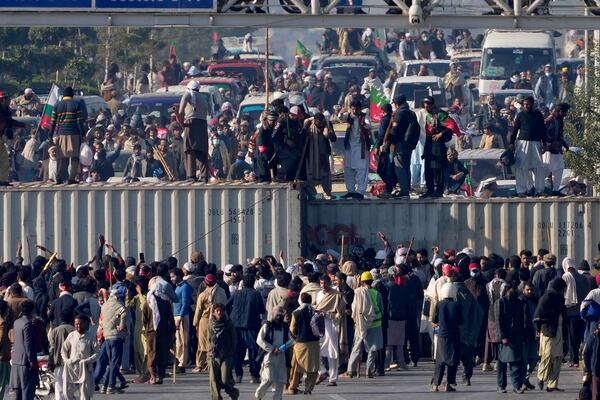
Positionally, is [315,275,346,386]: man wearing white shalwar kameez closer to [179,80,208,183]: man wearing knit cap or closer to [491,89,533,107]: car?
[179,80,208,183]: man wearing knit cap

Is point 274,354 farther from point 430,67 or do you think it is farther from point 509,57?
point 430,67

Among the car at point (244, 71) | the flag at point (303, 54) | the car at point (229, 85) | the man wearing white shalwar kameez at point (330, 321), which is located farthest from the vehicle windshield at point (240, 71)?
the man wearing white shalwar kameez at point (330, 321)

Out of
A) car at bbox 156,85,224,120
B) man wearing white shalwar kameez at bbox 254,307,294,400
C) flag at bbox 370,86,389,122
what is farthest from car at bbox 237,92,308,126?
man wearing white shalwar kameez at bbox 254,307,294,400

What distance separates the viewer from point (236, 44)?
271ft

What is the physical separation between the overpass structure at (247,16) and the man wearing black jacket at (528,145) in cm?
349

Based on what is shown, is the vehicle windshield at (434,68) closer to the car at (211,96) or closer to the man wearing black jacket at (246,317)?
the car at (211,96)

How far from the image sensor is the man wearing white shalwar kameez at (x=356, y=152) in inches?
1232

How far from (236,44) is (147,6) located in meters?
56.1

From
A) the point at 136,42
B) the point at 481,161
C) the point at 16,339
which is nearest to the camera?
the point at 16,339

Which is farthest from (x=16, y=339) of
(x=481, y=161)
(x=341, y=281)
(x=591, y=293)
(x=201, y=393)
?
(x=481, y=161)

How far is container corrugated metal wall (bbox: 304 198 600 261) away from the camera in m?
30.3

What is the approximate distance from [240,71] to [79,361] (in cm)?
4014

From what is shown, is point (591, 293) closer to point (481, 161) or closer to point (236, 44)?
point (481, 161)

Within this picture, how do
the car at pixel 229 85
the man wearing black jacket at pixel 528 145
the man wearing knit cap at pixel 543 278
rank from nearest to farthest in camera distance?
the man wearing knit cap at pixel 543 278
the man wearing black jacket at pixel 528 145
the car at pixel 229 85
